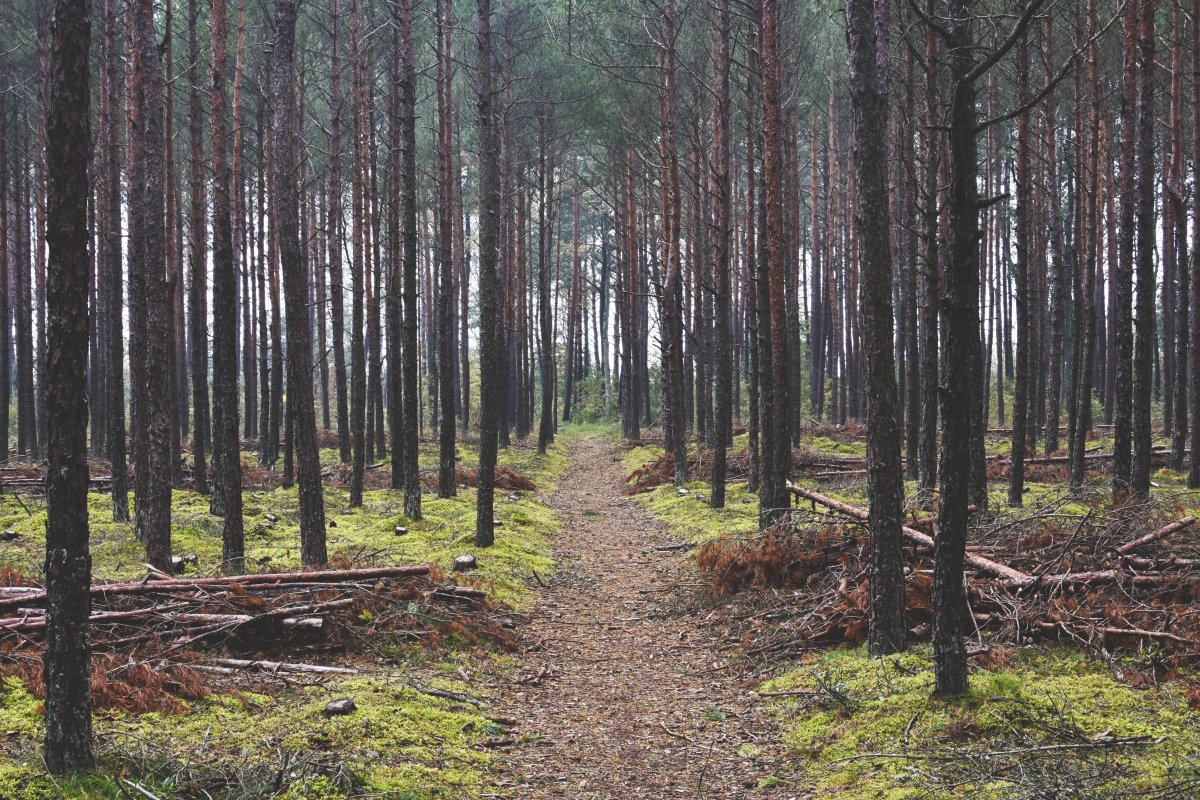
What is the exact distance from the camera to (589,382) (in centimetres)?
5394

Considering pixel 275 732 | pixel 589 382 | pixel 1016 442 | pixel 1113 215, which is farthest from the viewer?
pixel 589 382

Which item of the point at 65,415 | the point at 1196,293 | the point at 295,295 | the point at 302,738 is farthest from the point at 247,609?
the point at 1196,293

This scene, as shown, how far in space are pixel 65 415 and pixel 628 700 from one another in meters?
4.45

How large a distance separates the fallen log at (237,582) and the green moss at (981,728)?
3992 mm

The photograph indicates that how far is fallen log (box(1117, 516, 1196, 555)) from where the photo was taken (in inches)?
274

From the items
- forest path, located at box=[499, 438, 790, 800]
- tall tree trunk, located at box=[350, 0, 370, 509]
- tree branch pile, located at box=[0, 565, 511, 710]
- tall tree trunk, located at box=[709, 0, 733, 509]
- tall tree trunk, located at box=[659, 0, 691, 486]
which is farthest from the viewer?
tall tree trunk, located at box=[659, 0, 691, 486]

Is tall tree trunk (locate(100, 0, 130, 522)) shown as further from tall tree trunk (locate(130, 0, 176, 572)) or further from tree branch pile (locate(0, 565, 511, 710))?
tree branch pile (locate(0, 565, 511, 710))

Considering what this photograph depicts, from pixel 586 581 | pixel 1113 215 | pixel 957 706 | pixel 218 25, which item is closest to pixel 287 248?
pixel 218 25

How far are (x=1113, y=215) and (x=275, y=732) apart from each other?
26909mm

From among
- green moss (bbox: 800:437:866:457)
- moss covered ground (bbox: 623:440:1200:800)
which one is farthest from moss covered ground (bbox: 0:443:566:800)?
green moss (bbox: 800:437:866:457)

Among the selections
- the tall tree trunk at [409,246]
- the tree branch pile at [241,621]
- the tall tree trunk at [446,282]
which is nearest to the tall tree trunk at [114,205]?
the tall tree trunk at [409,246]

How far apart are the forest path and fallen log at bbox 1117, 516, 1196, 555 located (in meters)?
3.41

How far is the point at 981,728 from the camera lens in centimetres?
486

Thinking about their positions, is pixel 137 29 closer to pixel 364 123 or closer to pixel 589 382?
pixel 364 123
